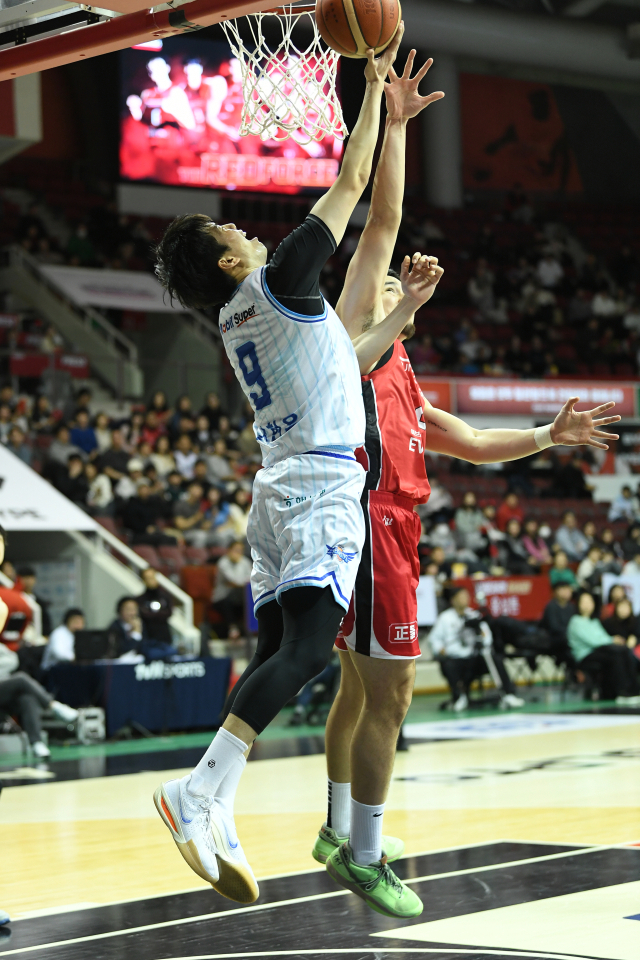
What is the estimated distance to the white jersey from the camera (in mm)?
3764

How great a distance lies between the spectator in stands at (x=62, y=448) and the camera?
15992mm

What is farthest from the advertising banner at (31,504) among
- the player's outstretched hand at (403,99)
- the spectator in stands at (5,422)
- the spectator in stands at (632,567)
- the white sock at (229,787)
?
the white sock at (229,787)

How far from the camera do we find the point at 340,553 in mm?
3723

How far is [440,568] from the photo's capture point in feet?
54.1

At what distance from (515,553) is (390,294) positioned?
1354cm

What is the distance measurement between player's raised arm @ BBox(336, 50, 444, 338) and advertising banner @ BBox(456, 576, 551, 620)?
38.7ft

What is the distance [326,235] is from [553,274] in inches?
931

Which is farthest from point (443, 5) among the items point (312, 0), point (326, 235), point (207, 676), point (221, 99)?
point (326, 235)

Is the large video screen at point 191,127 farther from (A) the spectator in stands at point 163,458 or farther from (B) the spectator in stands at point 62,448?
(B) the spectator in stands at point 62,448

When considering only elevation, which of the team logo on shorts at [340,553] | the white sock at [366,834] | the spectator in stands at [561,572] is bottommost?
the white sock at [366,834]

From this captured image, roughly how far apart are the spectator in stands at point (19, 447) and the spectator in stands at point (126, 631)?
3.51 m

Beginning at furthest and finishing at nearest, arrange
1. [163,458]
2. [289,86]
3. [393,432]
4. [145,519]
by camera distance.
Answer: [163,458]
[145,519]
[289,86]
[393,432]

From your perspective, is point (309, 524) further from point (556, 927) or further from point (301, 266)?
point (556, 927)

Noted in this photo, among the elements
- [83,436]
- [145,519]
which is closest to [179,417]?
[83,436]
